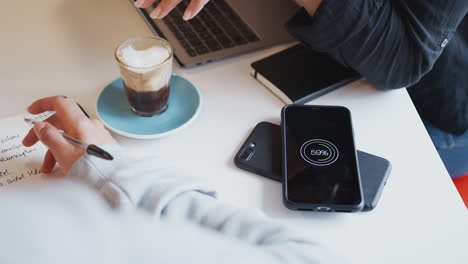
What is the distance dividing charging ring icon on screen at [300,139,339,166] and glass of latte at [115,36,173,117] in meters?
0.24

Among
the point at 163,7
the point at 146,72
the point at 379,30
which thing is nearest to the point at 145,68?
the point at 146,72

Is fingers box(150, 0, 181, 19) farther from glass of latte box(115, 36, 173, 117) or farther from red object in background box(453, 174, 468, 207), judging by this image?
red object in background box(453, 174, 468, 207)

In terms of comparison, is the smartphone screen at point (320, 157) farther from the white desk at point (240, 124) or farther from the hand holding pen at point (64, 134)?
the hand holding pen at point (64, 134)

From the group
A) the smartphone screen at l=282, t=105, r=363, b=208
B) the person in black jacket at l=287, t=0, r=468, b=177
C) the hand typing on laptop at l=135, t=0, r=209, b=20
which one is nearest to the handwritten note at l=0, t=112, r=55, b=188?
the hand typing on laptop at l=135, t=0, r=209, b=20

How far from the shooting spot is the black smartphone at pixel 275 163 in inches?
24.0

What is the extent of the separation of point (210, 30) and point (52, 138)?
1.34ft

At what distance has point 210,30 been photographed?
867 millimetres

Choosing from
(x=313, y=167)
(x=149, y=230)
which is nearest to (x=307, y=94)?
(x=313, y=167)

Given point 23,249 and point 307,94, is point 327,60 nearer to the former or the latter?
point 307,94

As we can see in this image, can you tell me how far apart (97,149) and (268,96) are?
1.09 feet

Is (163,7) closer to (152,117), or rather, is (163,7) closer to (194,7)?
(194,7)

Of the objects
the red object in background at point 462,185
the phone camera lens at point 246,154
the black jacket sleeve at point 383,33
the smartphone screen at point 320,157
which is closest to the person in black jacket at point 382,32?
the black jacket sleeve at point 383,33

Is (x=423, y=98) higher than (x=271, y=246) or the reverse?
the reverse

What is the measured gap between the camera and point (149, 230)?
381mm
